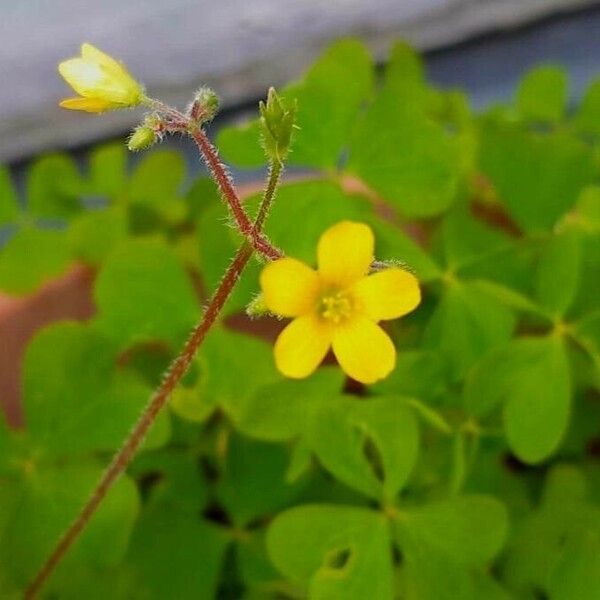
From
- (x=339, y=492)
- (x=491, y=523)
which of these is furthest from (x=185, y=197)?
(x=491, y=523)

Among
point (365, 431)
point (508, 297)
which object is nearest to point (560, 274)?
point (508, 297)

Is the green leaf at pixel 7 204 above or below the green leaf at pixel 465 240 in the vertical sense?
above

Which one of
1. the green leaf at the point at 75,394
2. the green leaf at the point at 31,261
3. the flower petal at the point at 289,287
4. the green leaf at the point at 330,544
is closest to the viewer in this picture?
the flower petal at the point at 289,287

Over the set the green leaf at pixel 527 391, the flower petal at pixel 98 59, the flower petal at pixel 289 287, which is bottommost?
the green leaf at pixel 527 391

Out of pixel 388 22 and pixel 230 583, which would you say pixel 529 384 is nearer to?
pixel 230 583

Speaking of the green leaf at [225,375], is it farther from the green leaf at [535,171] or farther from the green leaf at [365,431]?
the green leaf at [535,171]

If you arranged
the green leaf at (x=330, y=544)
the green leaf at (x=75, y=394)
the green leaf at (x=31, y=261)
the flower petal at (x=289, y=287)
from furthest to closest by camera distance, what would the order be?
the green leaf at (x=31, y=261) → the green leaf at (x=75, y=394) → the green leaf at (x=330, y=544) → the flower petal at (x=289, y=287)

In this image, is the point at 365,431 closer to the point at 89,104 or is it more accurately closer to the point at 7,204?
the point at 89,104

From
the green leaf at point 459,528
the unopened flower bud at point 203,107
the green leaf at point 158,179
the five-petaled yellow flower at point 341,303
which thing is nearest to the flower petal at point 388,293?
the five-petaled yellow flower at point 341,303
